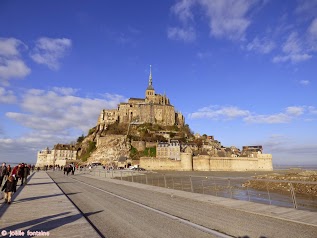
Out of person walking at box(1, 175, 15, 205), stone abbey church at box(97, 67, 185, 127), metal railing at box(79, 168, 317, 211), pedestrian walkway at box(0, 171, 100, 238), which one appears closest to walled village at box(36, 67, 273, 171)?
stone abbey church at box(97, 67, 185, 127)

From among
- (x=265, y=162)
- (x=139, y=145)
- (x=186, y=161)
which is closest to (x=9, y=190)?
(x=186, y=161)

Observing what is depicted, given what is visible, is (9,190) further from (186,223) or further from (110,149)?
(110,149)

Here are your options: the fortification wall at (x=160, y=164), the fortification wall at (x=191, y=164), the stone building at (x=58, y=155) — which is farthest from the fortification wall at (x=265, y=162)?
the stone building at (x=58, y=155)

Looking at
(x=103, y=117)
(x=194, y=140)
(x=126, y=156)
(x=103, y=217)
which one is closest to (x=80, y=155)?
(x=103, y=117)

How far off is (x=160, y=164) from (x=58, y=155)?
56812mm

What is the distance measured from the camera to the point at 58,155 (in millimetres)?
109000

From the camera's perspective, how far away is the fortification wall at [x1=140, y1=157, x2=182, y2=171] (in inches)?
2896

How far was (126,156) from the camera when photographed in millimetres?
83125

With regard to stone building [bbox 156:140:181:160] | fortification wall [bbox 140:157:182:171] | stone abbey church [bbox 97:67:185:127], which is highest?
stone abbey church [bbox 97:67:185:127]

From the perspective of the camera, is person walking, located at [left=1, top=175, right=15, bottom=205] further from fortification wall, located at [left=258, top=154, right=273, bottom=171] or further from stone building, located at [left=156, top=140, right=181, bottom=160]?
fortification wall, located at [left=258, top=154, right=273, bottom=171]

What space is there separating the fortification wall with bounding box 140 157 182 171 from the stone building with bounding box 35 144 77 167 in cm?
4539

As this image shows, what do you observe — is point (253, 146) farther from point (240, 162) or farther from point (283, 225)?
point (283, 225)

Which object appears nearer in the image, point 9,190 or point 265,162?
point 9,190

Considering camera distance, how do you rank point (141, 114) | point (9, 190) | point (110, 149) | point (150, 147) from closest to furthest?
point (9, 190) → point (150, 147) → point (110, 149) → point (141, 114)
